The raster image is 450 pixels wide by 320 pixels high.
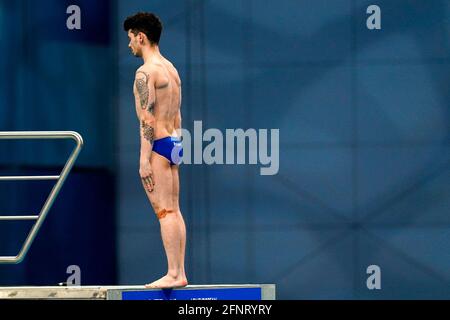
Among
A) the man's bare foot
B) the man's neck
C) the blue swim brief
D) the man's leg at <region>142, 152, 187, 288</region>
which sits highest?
the man's neck

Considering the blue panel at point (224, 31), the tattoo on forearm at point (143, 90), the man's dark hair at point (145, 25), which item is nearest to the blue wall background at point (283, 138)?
the blue panel at point (224, 31)

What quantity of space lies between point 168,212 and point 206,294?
0.78 metres

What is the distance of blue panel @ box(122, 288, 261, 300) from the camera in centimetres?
998

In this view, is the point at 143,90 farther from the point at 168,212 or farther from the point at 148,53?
the point at 168,212

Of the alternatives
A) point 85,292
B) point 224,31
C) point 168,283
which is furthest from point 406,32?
point 85,292

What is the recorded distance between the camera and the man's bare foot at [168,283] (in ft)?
33.4

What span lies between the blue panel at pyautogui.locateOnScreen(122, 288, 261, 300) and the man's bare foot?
0.06m

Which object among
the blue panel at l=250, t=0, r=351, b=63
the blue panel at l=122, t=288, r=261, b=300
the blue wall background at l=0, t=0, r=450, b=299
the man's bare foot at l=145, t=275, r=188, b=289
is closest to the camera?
the blue panel at l=122, t=288, r=261, b=300

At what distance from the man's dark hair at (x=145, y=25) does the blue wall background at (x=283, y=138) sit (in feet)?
9.78

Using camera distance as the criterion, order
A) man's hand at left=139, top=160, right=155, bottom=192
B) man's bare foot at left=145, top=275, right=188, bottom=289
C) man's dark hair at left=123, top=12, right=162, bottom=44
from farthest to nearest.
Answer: man's dark hair at left=123, top=12, right=162, bottom=44
man's hand at left=139, top=160, right=155, bottom=192
man's bare foot at left=145, top=275, right=188, bottom=289

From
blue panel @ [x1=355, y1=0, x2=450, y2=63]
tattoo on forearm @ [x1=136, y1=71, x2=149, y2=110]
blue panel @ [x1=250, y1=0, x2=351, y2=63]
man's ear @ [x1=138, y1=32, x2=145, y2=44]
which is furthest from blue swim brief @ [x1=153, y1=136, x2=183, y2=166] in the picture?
blue panel @ [x1=355, y1=0, x2=450, y2=63]

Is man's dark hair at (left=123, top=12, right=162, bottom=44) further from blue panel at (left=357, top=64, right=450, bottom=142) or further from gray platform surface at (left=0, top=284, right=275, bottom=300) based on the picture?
blue panel at (left=357, top=64, right=450, bottom=142)

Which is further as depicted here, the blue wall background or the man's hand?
the blue wall background
